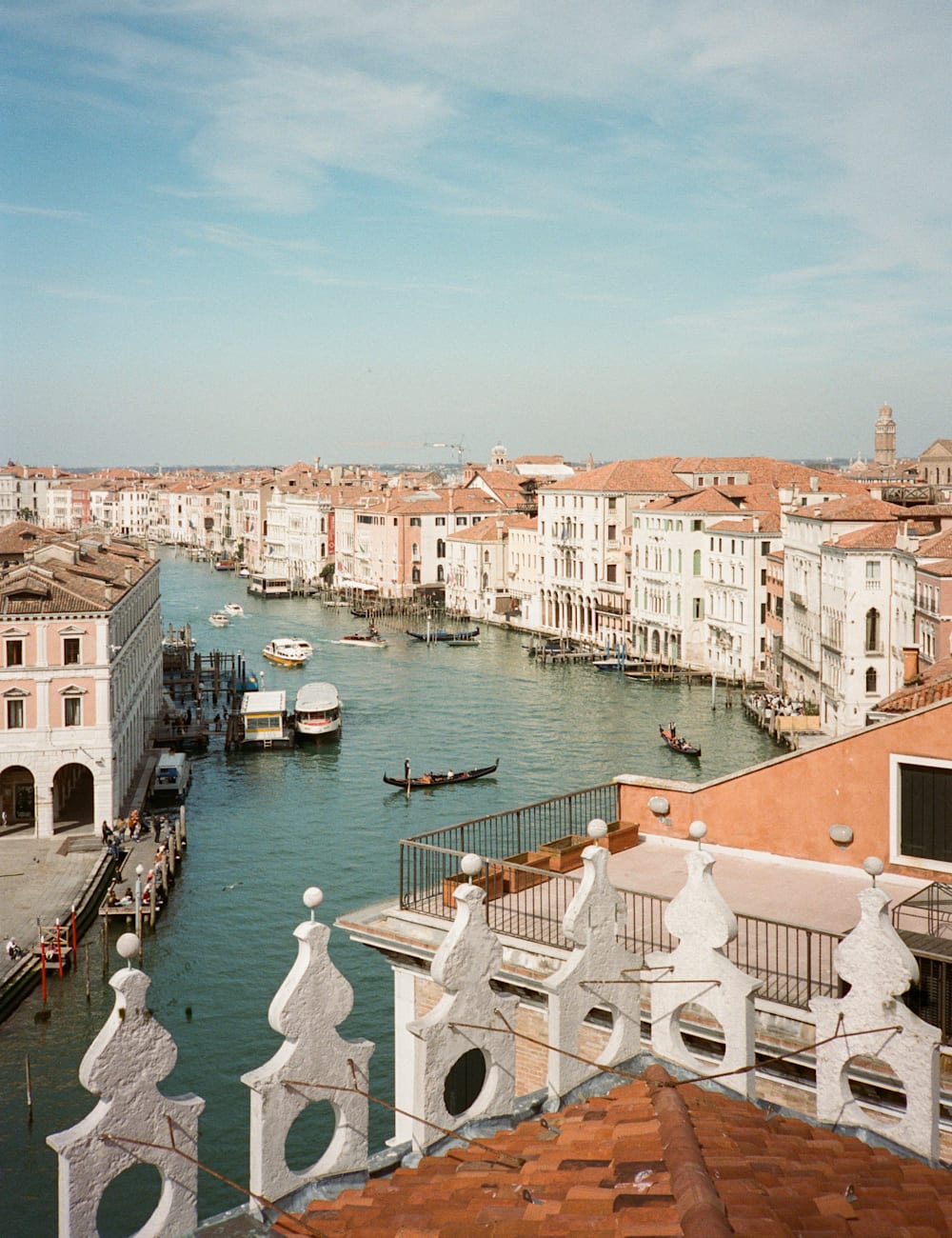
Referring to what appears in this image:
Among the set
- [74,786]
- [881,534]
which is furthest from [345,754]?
[881,534]

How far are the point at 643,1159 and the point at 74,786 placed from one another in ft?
75.8

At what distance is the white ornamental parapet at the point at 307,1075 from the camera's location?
343cm

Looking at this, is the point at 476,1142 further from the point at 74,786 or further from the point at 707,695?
the point at 707,695

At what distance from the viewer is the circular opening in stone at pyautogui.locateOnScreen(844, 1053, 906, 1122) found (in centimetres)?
503

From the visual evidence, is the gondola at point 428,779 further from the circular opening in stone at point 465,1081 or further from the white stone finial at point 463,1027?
the white stone finial at point 463,1027

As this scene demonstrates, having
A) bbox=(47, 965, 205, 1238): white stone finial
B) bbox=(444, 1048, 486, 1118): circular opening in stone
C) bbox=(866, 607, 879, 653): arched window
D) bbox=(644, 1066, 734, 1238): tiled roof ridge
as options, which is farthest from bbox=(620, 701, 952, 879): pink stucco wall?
bbox=(866, 607, 879, 653): arched window

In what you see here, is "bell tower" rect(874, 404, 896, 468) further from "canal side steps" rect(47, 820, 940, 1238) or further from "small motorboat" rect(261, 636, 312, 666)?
"canal side steps" rect(47, 820, 940, 1238)

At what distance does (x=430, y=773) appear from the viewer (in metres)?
28.7

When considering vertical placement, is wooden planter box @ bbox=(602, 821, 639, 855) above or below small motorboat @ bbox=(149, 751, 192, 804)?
above

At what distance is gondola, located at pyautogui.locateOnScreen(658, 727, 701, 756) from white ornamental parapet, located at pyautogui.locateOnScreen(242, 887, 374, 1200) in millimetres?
28614

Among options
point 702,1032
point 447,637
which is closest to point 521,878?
point 702,1032

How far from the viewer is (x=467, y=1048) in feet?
12.8

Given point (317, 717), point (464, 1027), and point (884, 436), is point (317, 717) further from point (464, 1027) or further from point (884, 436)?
point (884, 436)

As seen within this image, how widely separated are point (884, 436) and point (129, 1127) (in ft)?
364
